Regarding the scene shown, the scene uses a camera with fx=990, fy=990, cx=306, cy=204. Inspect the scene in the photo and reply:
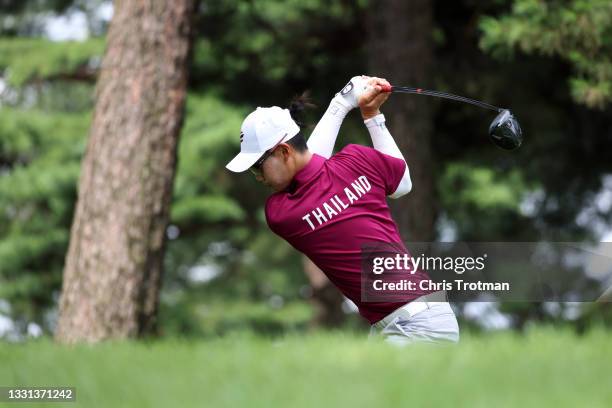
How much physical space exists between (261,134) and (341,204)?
578 millimetres

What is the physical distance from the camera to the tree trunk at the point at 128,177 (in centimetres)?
781

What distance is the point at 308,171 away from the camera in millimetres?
5422

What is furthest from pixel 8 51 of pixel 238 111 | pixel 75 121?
pixel 238 111

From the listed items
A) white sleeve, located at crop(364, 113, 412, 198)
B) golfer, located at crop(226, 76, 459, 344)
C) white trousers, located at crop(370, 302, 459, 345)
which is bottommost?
white trousers, located at crop(370, 302, 459, 345)

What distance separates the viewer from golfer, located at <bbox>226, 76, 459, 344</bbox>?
17.6ft

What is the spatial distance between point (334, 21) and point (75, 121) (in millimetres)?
6348

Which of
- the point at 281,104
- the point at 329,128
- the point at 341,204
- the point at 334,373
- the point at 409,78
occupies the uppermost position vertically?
the point at 281,104

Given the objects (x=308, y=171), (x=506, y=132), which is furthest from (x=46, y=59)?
(x=308, y=171)

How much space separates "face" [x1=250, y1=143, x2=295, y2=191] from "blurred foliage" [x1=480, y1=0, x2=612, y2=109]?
4926 mm

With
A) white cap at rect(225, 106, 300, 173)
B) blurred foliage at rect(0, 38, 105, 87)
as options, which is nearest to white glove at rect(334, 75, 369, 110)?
white cap at rect(225, 106, 300, 173)

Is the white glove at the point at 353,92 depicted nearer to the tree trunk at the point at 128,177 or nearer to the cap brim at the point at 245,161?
the cap brim at the point at 245,161

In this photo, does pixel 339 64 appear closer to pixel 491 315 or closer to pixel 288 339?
pixel 288 339

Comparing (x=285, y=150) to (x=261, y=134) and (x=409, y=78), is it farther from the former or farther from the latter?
(x=409, y=78)

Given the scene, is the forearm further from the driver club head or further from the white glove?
the driver club head
